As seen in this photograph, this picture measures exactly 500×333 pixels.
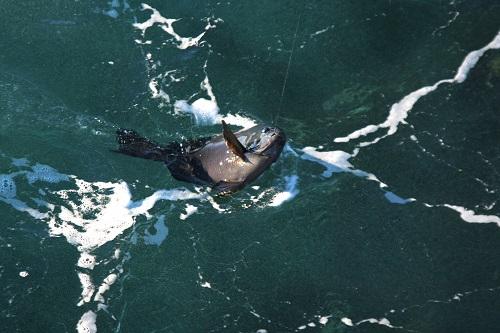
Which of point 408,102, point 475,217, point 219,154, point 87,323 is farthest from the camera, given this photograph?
point 408,102

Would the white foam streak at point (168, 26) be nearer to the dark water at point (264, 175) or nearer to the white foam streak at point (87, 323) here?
the dark water at point (264, 175)

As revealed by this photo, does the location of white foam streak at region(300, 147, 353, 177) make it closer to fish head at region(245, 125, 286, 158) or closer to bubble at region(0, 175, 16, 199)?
fish head at region(245, 125, 286, 158)

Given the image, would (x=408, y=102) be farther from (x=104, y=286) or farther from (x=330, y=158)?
(x=104, y=286)

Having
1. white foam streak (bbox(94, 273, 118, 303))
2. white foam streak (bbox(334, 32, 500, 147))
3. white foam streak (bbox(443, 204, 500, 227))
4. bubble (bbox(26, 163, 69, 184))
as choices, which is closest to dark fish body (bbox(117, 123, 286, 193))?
bubble (bbox(26, 163, 69, 184))

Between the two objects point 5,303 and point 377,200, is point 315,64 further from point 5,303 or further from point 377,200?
point 5,303

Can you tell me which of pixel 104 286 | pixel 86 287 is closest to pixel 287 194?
pixel 104 286

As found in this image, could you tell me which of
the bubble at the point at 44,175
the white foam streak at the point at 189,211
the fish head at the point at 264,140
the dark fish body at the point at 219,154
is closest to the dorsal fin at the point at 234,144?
the dark fish body at the point at 219,154

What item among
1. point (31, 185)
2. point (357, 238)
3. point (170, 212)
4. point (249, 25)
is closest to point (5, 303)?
point (31, 185)
